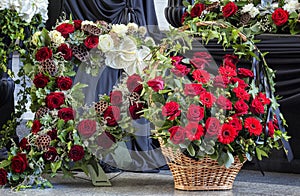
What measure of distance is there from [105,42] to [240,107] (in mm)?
760

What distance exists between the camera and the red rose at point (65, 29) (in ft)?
11.4

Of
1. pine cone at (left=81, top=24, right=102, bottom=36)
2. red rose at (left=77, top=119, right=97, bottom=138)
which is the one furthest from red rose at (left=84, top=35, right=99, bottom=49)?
red rose at (left=77, top=119, right=97, bottom=138)

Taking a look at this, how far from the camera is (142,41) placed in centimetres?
352

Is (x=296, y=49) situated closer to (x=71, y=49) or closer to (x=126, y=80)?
(x=126, y=80)

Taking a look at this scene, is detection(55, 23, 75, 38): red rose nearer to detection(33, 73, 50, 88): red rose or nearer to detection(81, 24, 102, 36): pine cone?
detection(81, 24, 102, 36): pine cone

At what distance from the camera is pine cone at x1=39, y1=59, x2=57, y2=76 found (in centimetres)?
341

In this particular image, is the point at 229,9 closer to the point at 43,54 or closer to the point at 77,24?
the point at 77,24

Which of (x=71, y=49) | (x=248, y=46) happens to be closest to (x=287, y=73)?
(x=248, y=46)

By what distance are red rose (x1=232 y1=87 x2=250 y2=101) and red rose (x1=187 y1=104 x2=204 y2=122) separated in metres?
0.19

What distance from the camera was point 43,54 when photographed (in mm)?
3377

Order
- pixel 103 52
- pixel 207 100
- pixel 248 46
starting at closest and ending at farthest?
pixel 207 100
pixel 248 46
pixel 103 52

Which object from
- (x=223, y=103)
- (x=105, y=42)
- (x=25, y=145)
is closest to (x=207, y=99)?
(x=223, y=103)

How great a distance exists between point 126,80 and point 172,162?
45 centimetres

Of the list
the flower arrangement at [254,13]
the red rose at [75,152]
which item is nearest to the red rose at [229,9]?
the flower arrangement at [254,13]
